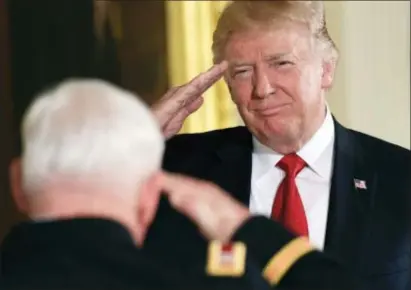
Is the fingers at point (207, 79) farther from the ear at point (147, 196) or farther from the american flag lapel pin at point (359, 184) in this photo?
the ear at point (147, 196)

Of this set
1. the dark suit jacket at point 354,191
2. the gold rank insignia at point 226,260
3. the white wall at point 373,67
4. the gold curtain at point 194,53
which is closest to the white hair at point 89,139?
the gold rank insignia at point 226,260

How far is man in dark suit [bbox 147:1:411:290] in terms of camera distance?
1.28 m

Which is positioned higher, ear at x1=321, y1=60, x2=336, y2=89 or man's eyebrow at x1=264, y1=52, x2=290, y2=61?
man's eyebrow at x1=264, y1=52, x2=290, y2=61

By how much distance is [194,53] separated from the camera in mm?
2064

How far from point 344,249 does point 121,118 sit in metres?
0.53

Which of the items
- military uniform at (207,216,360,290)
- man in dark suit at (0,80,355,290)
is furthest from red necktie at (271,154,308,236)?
man in dark suit at (0,80,355,290)

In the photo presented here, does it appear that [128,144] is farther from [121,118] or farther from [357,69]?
[357,69]

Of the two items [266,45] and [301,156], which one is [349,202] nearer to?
[301,156]

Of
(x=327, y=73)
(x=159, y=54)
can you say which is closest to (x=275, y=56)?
(x=327, y=73)

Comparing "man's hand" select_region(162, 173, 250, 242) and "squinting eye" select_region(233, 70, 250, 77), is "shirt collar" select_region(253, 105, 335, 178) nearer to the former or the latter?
"squinting eye" select_region(233, 70, 250, 77)

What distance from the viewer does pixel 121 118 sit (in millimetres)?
830

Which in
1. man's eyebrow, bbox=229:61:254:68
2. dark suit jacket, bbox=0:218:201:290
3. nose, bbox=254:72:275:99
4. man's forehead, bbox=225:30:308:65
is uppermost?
man's forehead, bbox=225:30:308:65

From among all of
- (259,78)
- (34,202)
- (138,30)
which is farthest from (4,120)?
(34,202)

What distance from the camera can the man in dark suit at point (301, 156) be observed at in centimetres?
128
